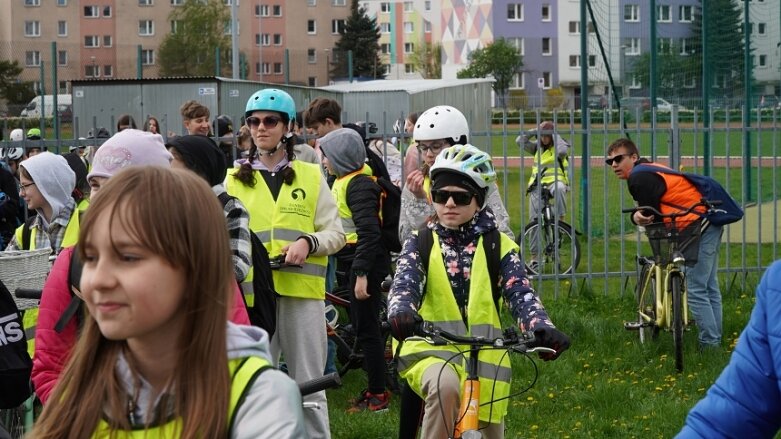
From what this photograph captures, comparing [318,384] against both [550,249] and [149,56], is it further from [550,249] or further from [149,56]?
[149,56]

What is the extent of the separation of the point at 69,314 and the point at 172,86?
18.6m

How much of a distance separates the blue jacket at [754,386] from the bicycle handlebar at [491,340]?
2026 millimetres

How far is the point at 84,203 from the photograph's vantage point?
6332 millimetres

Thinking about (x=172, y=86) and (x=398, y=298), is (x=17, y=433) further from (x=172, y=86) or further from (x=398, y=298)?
(x=172, y=86)

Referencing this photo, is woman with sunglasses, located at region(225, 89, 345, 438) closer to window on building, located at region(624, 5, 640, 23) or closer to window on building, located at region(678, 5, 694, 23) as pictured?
window on building, located at region(624, 5, 640, 23)

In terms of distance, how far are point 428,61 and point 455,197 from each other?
93479 mm

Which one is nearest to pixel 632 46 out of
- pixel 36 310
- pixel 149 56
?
pixel 36 310

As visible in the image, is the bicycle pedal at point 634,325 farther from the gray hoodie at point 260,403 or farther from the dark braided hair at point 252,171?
the gray hoodie at point 260,403

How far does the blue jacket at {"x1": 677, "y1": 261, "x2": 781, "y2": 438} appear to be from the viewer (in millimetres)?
2697

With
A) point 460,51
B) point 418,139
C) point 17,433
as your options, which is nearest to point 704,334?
point 418,139

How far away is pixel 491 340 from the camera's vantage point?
495 centimetres

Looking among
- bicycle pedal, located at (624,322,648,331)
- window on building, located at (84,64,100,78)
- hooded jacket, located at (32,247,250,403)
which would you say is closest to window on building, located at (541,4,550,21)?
window on building, located at (84,64,100,78)

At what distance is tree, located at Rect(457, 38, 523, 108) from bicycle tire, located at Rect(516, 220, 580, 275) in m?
76.4

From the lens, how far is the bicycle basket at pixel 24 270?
5617mm
